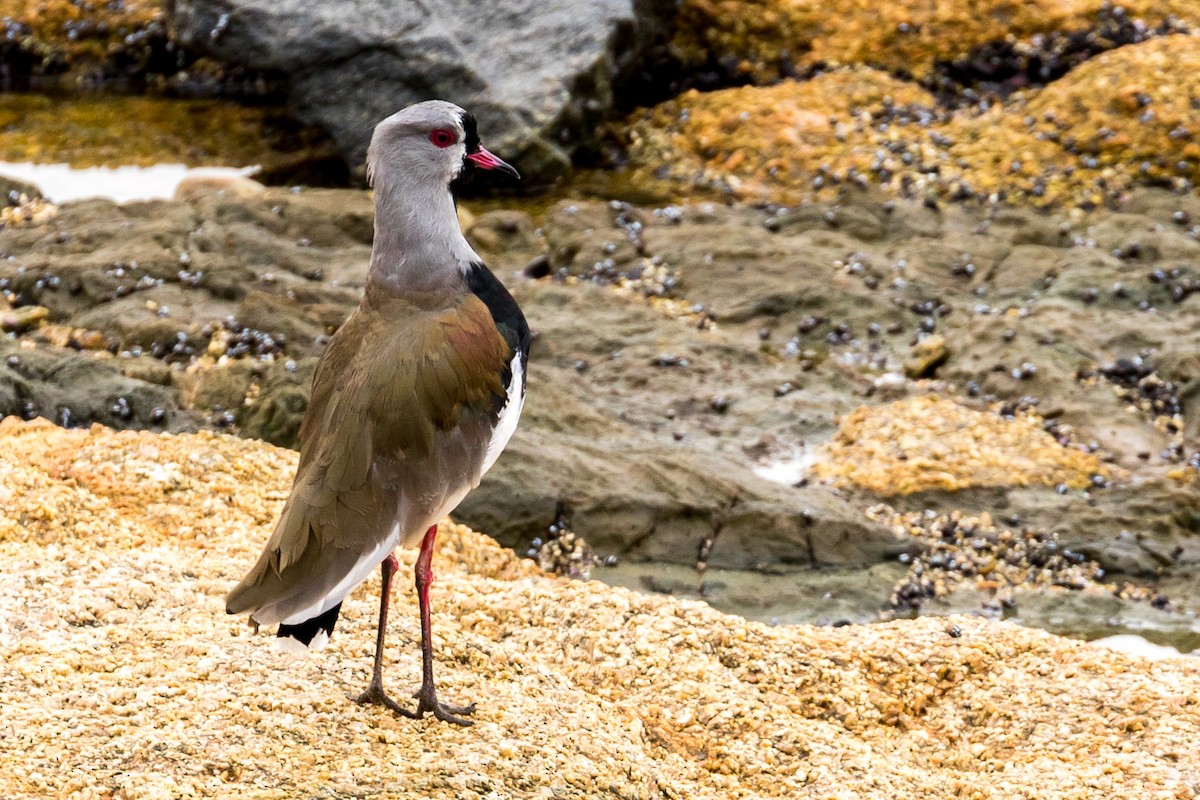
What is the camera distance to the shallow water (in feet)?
47.9

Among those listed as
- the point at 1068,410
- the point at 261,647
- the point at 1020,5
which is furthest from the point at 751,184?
the point at 261,647

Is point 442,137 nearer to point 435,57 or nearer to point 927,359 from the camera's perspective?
point 927,359

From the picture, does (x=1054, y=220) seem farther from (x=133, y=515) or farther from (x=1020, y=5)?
(x=133, y=515)

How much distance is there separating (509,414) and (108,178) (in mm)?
10722

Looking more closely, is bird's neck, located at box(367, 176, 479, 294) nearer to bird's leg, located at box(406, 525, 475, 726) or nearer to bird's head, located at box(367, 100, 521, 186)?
bird's head, located at box(367, 100, 521, 186)

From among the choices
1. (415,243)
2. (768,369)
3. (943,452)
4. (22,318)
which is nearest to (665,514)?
(943,452)

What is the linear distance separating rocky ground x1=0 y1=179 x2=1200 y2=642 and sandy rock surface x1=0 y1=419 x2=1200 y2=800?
1.32 metres

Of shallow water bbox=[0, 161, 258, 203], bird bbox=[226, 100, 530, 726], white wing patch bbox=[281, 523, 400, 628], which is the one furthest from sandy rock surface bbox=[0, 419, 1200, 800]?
shallow water bbox=[0, 161, 258, 203]

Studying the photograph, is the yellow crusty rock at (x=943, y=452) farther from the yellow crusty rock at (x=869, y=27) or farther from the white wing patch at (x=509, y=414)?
the yellow crusty rock at (x=869, y=27)

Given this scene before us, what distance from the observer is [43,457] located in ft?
26.0

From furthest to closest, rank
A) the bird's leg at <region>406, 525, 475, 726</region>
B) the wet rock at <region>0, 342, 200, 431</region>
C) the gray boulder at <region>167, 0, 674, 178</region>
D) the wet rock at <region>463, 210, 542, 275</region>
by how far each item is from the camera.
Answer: the gray boulder at <region>167, 0, 674, 178</region>, the wet rock at <region>463, 210, 542, 275</region>, the wet rock at <region>0, 342, 200, 431</region>, the bird's leg at <region>406, 525, 475, 726</region>

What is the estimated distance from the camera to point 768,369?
36.8 ft

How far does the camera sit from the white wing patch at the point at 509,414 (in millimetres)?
5719

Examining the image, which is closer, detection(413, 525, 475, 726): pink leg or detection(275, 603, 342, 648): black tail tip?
detection(275, 603, 342, 648): black tail tip
